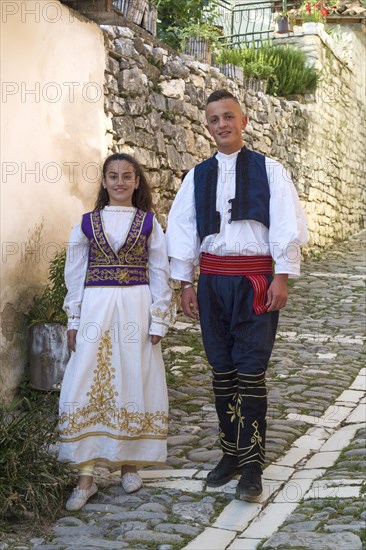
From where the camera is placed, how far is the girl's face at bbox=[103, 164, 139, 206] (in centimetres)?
381

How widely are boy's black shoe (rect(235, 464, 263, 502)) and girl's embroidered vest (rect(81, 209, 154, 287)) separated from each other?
3.10 ft

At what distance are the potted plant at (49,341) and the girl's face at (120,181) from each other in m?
1.50

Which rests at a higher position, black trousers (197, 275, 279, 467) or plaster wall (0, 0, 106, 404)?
plaster wall (0, 0, 106, 404)

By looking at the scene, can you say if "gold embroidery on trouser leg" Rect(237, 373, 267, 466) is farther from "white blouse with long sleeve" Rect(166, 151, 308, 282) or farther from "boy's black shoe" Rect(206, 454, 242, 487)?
"white blouse with long sleeve" Rect(166, 151, 308, 282)

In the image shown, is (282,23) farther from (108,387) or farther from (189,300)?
(108,387)

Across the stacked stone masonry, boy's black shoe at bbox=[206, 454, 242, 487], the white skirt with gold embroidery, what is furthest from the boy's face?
the stacked stone masonry

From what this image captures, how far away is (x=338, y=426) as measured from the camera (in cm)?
492

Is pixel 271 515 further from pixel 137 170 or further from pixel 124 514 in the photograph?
pixel 137 170

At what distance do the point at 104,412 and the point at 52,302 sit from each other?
66.7 inches

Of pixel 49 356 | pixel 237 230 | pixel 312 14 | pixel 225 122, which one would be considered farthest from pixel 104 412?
pixel 312 14

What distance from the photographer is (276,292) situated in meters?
3.63

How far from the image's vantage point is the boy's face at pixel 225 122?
3756 mm

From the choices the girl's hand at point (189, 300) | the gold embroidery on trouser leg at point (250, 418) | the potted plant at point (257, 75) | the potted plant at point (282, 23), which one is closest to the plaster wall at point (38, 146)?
the girl's hand at point (189, 300)

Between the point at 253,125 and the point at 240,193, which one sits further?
the point at 253,125
